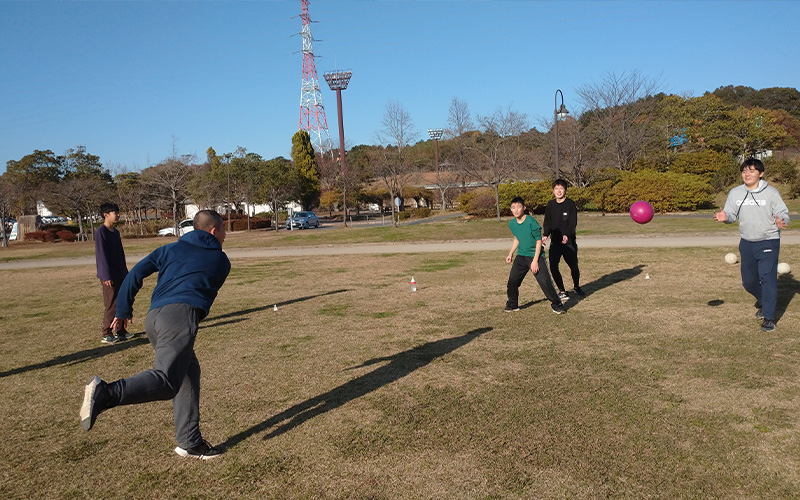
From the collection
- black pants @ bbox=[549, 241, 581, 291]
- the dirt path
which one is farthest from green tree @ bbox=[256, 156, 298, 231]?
black pants @ bbox=[549, 241, 581, 291]

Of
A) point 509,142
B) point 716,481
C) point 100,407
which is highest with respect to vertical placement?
point 509,142

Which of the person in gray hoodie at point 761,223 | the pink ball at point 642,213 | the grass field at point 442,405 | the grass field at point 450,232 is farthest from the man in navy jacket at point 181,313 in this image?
the grass field at point 450,232

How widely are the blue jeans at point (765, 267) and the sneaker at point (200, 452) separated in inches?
255

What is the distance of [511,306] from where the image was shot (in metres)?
8.94

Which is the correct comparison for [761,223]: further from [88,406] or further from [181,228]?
[181,228]

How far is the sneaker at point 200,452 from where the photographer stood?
4207 mm

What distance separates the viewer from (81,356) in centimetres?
750

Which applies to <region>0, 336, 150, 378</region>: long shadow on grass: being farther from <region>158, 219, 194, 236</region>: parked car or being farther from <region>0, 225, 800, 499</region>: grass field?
<region>158, 219, 194, 236</region>: parked car

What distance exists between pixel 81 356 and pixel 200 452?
4.26 m

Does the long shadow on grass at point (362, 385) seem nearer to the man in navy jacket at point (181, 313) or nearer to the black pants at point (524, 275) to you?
the man in navy jacket at point (181, 313)

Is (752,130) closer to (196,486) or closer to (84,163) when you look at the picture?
(196,486)

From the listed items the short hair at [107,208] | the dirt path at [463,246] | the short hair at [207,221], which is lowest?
the dirt path at [463,246]

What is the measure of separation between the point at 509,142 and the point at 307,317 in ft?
122

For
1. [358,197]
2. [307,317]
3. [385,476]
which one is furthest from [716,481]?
[358,197]
